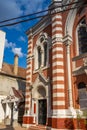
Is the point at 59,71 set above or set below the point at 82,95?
above

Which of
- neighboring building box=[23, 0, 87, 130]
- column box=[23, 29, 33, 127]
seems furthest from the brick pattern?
column box=[23, 29, 33, 127]

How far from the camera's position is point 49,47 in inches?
622

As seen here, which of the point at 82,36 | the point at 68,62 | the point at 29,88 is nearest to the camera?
the point at 68,62

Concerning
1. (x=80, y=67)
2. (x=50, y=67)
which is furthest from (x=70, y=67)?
(x=50, y=67)

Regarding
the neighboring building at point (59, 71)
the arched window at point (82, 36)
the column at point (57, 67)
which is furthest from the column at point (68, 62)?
the arched window at point (82, 36)

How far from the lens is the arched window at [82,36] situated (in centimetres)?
1335

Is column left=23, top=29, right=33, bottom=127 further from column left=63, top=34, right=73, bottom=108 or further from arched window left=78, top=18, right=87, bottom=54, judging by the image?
arched window left=78, top=18, right=87, bottom=54

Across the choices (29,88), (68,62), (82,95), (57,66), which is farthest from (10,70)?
(82,95)

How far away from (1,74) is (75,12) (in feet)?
49.5

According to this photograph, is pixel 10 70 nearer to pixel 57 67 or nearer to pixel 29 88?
pixel 29 88

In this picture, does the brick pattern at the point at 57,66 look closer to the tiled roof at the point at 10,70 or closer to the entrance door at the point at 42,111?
the entrance door at the point at 42,111

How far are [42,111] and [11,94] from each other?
6808 mm

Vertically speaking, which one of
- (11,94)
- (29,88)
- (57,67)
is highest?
(57,67)

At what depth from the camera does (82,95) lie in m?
12.1
